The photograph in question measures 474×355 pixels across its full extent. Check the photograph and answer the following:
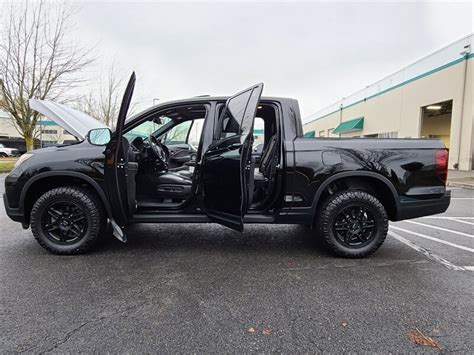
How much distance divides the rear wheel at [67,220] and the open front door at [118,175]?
23 centimetres

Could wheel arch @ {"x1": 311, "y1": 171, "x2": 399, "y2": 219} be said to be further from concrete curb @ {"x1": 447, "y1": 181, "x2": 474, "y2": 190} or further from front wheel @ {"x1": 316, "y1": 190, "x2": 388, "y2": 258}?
concrete curb @ {"x1": 447, "y1": 181, "x2": 474, "y2": 190}

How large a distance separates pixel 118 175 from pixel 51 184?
2.82ft

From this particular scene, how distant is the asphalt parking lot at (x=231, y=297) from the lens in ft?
6.31

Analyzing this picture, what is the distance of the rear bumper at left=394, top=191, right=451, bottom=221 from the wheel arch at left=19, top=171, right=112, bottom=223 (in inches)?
123

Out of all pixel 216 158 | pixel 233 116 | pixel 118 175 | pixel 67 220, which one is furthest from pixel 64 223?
pixel 233 116

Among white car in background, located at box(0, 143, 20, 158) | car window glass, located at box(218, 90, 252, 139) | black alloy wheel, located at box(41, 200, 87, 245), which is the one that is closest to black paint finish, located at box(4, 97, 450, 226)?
car window glass, located at box(218, 90, 252, 139)

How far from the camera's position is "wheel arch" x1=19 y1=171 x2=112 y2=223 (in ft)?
10.2

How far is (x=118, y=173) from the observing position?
3.07 meters

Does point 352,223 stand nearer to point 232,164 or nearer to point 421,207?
point 421,207

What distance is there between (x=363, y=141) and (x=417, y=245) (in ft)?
5.50

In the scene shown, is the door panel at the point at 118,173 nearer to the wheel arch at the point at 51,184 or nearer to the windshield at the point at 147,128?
the wheel arch at the point at 51,184

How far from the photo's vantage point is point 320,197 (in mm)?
3359

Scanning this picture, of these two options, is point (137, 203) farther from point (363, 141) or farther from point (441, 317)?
point (441, 317)

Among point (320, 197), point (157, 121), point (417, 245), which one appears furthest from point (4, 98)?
point (417, 245)
